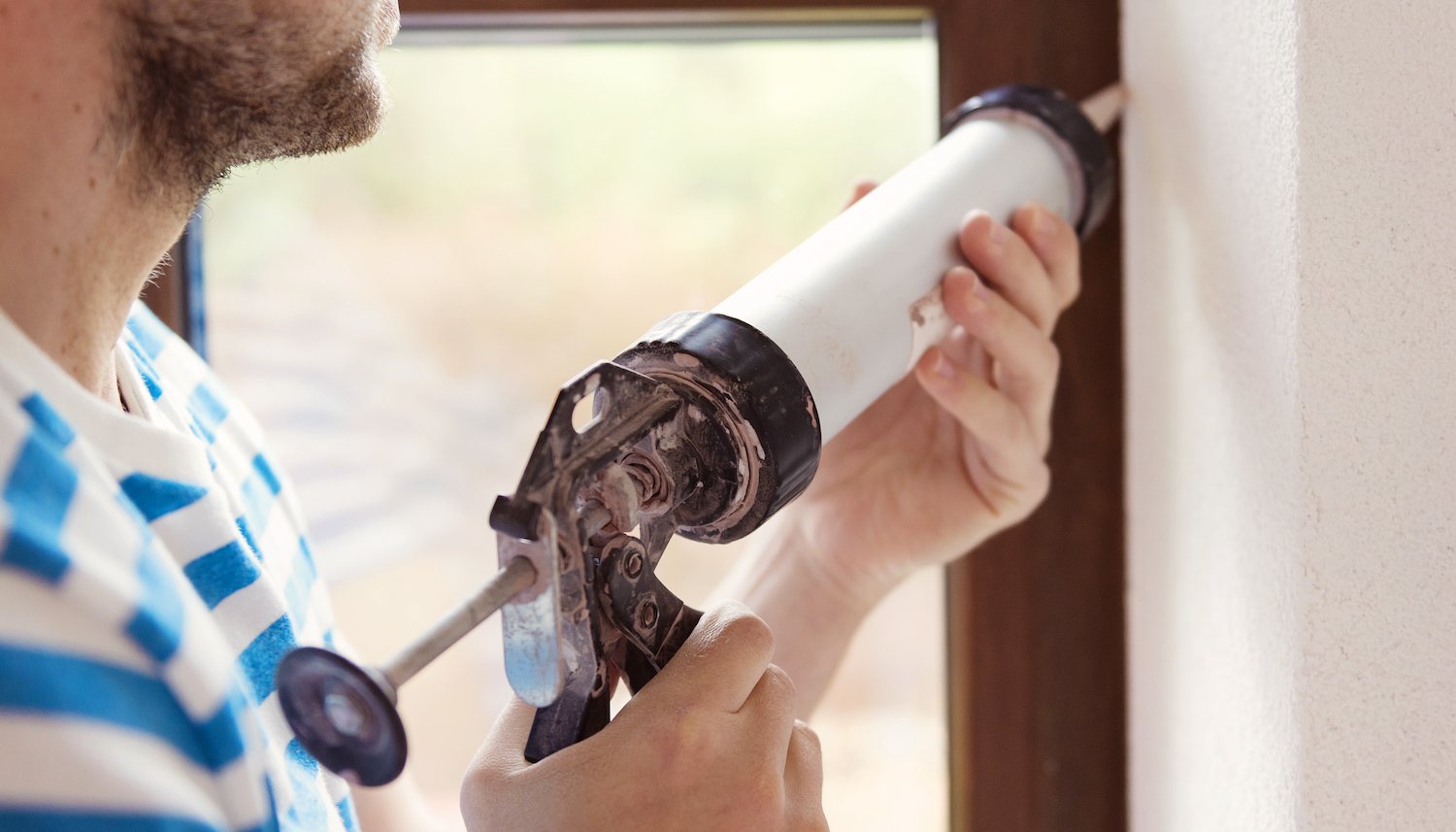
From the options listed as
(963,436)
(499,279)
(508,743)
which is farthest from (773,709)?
(499,279)

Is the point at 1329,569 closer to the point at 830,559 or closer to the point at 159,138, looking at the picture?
the point at 830,559

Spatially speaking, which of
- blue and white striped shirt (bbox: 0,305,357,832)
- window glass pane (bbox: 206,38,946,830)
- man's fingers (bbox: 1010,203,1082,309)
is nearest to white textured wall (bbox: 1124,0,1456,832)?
man's fingers (bbox: 1010,203,1082,309)

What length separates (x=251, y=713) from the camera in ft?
1.57

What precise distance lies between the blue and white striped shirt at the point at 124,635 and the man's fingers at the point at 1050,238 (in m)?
0.49

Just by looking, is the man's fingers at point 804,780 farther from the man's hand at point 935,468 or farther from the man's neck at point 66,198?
the man's neck at point 66,198

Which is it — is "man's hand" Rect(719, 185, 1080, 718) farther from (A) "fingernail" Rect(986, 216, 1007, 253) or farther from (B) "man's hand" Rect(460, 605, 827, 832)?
(B) "man's hand" Rect(460, 605, 827, 832)

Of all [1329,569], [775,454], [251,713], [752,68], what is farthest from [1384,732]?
[752,68]

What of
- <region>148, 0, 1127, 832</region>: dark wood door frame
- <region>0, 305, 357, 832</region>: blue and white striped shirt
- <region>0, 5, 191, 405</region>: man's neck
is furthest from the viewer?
<region>148, 0, 1127, 832</region>: dark wood door frame

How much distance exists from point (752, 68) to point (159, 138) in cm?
50

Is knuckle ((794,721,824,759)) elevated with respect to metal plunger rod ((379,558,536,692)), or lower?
lower

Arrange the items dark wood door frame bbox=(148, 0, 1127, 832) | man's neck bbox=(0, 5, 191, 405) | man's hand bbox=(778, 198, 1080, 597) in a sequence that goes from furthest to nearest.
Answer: dark wood door frame bbox=(148, 0, 1127, 832), man's hand bbox=(778, 198, 1080, 597), man's neck bbox=(0, 5, 191, 405)

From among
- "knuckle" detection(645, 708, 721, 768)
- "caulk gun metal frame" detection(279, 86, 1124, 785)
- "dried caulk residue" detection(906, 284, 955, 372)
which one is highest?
"dried caulk residue" detection(906, 284, 955, 372)

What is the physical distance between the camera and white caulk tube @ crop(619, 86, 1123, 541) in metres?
0.55

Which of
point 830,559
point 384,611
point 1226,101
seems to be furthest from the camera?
point 384,611
